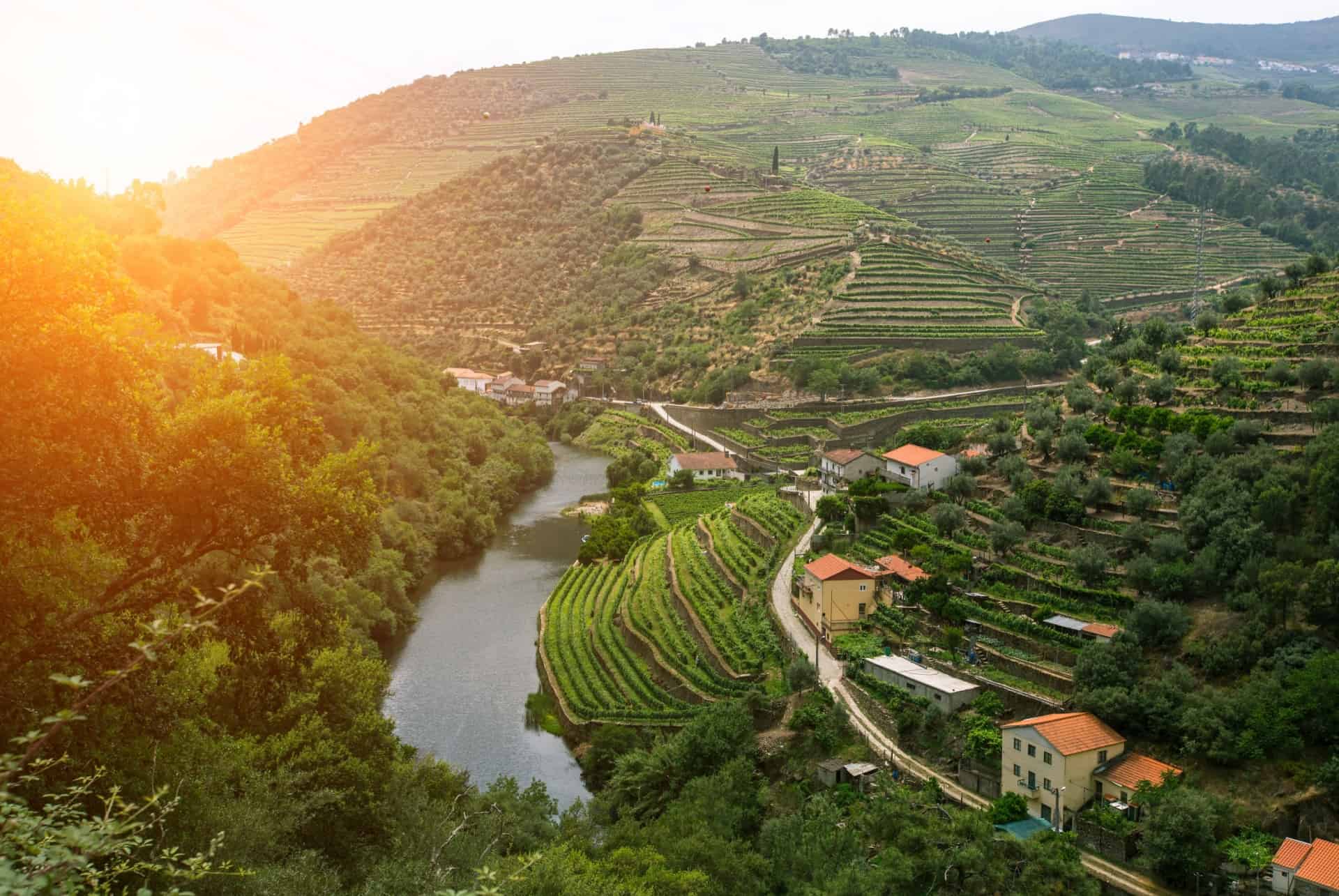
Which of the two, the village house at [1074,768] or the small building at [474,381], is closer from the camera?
the village house at [1074,768]

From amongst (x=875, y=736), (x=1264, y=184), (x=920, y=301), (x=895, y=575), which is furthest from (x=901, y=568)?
(x=1264, y=184)

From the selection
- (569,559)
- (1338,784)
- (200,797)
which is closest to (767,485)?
(569,559)

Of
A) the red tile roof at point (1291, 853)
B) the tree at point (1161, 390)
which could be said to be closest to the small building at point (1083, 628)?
the red tile roof at point (1291, 853)

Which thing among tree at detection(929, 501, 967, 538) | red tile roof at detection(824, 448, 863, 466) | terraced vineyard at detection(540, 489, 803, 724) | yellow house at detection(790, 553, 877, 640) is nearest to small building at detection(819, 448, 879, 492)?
red tile roof at detection(824, 448, 863, 466)

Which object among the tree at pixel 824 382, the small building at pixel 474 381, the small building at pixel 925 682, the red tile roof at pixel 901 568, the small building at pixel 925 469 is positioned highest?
the small building at pixel 925 469

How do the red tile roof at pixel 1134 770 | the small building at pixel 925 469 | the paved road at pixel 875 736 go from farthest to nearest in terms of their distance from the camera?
the small building at pixel 925 469, the red tile roof at pixel 1134 770, the paved road at pixel 875 736

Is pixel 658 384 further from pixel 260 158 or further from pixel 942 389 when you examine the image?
pixel 260 158

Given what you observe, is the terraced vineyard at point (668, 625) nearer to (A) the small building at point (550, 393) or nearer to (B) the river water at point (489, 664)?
(B) the river water at point (489, 664)
